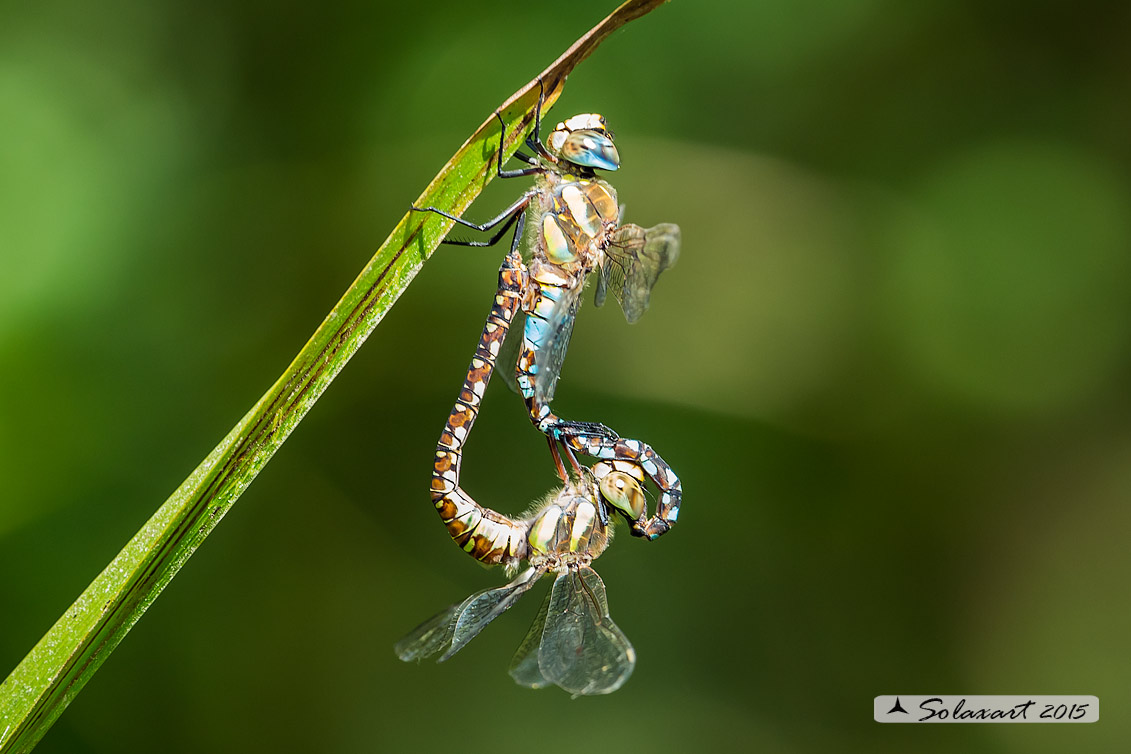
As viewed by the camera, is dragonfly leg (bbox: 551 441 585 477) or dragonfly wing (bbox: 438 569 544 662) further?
dragonfly leg (bbox: 551 441 585 477)

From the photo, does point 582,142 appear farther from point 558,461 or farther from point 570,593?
point 570,593

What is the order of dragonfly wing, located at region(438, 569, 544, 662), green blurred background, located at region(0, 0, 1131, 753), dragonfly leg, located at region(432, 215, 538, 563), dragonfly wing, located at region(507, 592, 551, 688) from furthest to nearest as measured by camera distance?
green blurred background, located at region(0, 0, 1131, 753) → dragonfly wing, located at region(507, 592, 551, 688) → dragonfly wing, located at region(438, 569, 544, 662) → dragonfly leg, located at region(432, 215, 538, 563)

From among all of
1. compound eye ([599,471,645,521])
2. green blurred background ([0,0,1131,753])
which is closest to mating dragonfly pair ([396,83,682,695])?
compound eye ([599,471,645,521])

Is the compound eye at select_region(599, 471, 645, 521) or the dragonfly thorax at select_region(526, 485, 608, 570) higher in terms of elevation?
the compound eye at select_region(599, 471, 645, 521)

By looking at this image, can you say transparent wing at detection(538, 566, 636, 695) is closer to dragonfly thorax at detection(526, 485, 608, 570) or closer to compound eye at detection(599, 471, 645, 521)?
dragonfly thorax at detection(526, 485, 608, 570)

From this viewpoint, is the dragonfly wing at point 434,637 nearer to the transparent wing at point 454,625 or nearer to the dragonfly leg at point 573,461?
the transparent wing at point 454,625

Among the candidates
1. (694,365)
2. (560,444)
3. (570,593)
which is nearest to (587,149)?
(560,444)

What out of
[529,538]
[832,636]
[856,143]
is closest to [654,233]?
[529,538]

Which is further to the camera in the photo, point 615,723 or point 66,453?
point 615,723

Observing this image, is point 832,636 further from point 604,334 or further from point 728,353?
point 604,334
